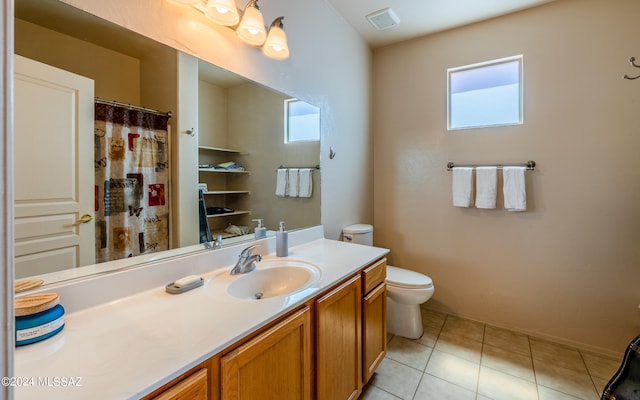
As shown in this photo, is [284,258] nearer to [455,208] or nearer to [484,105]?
[455,208]

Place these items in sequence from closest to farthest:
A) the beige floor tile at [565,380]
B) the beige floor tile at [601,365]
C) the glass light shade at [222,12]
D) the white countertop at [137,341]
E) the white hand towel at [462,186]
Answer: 1. the white countertop at [137,341]
2. the glass light shade at [222,12]
3. the beige floor tile at [565,380]
4. the beige floor tile at [601,365]
5. the white hand towel at [462,186]

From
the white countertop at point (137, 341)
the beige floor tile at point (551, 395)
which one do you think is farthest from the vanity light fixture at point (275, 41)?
the beige floor tile at point (551, 395)

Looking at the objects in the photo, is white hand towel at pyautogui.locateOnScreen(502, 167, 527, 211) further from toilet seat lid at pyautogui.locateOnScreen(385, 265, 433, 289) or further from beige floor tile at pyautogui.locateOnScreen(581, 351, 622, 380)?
beige floor tile at pyautogui.locateOnScreen(581, 351, 622, 380)

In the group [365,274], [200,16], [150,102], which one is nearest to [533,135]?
[365,274]

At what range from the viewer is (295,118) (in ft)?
6.00

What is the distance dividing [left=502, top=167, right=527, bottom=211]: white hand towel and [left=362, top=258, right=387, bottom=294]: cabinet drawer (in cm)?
123

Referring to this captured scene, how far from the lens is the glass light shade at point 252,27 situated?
1349 mm

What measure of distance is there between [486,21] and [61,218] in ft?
9.92

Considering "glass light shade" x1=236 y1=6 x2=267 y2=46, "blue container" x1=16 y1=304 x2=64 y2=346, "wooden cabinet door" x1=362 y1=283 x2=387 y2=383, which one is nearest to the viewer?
"blue container" x1=16 y1=304 x2=64 y2=346

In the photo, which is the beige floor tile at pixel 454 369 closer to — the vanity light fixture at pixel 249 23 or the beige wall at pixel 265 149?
the beige wall at pixel 265 149

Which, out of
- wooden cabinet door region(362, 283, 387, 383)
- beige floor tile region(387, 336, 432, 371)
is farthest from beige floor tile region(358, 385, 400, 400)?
beige floor tile region(387, 336, 432, 371)

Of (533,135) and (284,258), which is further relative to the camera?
(533,135)

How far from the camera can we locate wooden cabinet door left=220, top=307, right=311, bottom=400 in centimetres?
76

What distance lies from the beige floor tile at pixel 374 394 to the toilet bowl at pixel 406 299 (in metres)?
0.64
